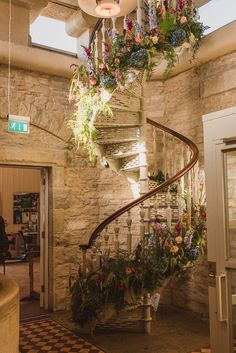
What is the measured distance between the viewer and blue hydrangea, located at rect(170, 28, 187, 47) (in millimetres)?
3734

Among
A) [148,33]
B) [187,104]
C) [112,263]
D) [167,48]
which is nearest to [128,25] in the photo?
[148,33]

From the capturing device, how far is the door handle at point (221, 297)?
95.7 inches

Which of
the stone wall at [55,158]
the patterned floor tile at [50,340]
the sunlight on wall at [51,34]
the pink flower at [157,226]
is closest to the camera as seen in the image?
the patterned floor tile at [50,340]

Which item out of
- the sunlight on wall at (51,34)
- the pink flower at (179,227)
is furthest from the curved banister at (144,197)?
the sunlight on wall at (51,34)

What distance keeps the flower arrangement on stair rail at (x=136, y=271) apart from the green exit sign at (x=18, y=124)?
69.5 inches

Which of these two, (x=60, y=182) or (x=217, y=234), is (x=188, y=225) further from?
(x=60, y=182)

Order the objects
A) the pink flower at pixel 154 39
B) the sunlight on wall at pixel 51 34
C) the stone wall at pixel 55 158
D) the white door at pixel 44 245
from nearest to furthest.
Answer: the pink flower at pixel 154 39, the stone wall at pixel 55 158, the white door at pixel 44 245, the sunlight on wall at pixel 51 34

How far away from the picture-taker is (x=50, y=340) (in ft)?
12.4

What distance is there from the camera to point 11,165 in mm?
4699

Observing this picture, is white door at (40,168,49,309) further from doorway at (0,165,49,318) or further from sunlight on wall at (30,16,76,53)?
doorway at (0,165,49,318)

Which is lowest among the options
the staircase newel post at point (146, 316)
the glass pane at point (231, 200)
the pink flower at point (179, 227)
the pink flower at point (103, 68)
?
the staircase newel post at point (146, 316)

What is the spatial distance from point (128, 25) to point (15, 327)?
3192mm

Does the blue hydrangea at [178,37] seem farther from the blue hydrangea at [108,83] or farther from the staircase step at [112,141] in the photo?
the staircase step at [112,141]

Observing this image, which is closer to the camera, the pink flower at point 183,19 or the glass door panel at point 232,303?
the glass door panel at point 232,303
